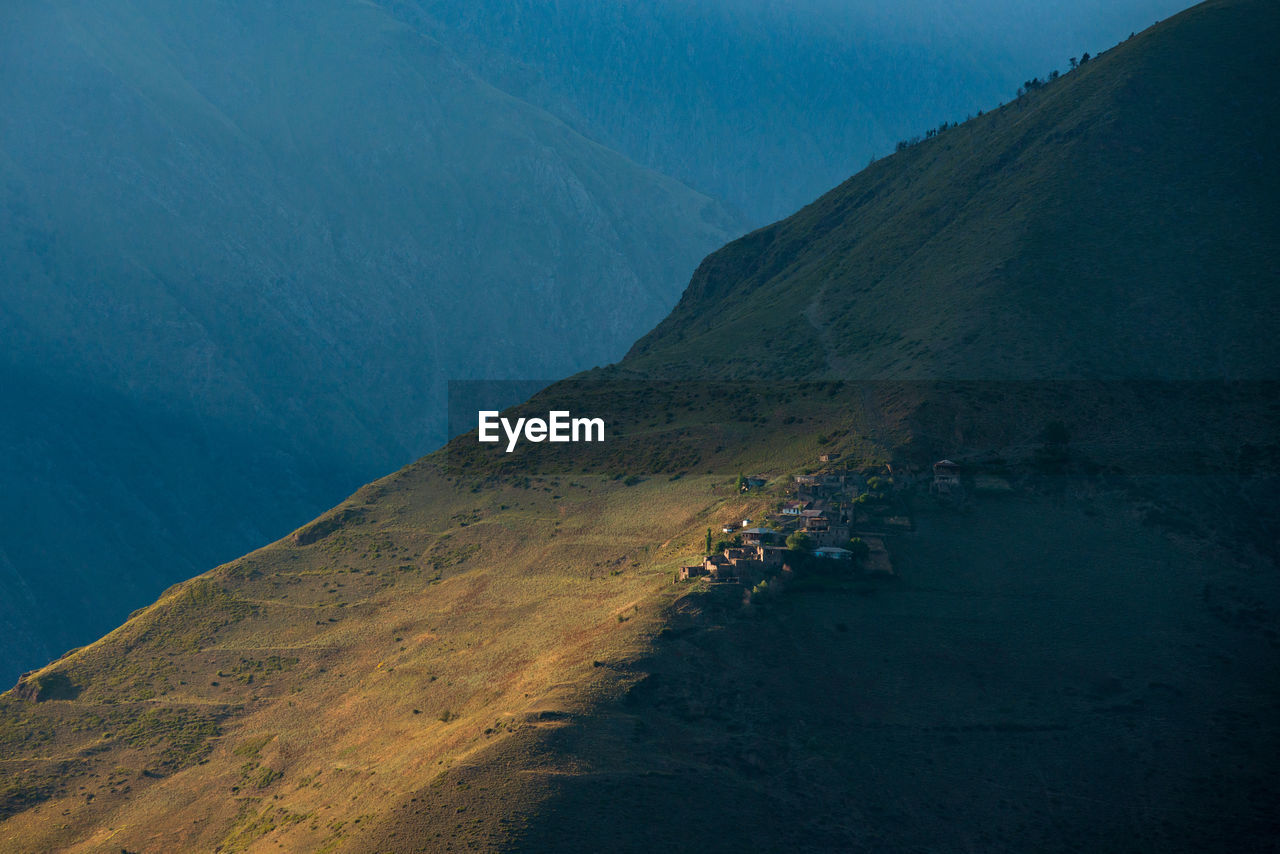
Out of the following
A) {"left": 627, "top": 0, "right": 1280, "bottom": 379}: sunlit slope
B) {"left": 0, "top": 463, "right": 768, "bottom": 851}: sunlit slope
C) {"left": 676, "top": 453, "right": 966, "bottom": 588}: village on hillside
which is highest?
{"left": 627, "top": 0, "right": 1280, "bottom": 379}: sunlit slope

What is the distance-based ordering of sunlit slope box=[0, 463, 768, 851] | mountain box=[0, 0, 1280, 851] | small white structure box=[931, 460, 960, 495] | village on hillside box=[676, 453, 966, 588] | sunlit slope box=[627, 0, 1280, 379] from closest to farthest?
mountain box=[0, 0, 1280, 851]
sunlit slope box=[0, 463, 768, 851]
village on hillside box=[676, 453, 966, 588]
small white structure box=[931, 460, 960, 495]
sunlit slope box=[627, 0, 1280, 379]

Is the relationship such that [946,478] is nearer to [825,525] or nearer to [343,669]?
[825,525]

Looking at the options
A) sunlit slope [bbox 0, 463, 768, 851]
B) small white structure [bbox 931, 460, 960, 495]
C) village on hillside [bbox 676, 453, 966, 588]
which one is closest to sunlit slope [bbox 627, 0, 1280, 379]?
small white structure [bbox 931, 460, 960, 495]

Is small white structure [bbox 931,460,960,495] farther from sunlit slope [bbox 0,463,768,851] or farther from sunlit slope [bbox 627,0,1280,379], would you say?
sunlit slope [bbox 0,463,768,851]

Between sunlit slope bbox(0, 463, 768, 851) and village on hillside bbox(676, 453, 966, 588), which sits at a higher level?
village on hillside bbox(676, 453, 966, 588)

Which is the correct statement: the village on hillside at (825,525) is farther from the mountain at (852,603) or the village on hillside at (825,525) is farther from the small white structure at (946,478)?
the mountain at (852,603)

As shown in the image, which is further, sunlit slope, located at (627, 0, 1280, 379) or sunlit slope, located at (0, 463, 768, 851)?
sunlit slope, located at (627, 0, 1280, 379)

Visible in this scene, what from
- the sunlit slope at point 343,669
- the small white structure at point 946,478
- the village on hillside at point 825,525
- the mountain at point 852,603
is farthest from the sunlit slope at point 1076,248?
the sunlit slope at point 343,669

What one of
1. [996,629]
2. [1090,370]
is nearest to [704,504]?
[996,629]
